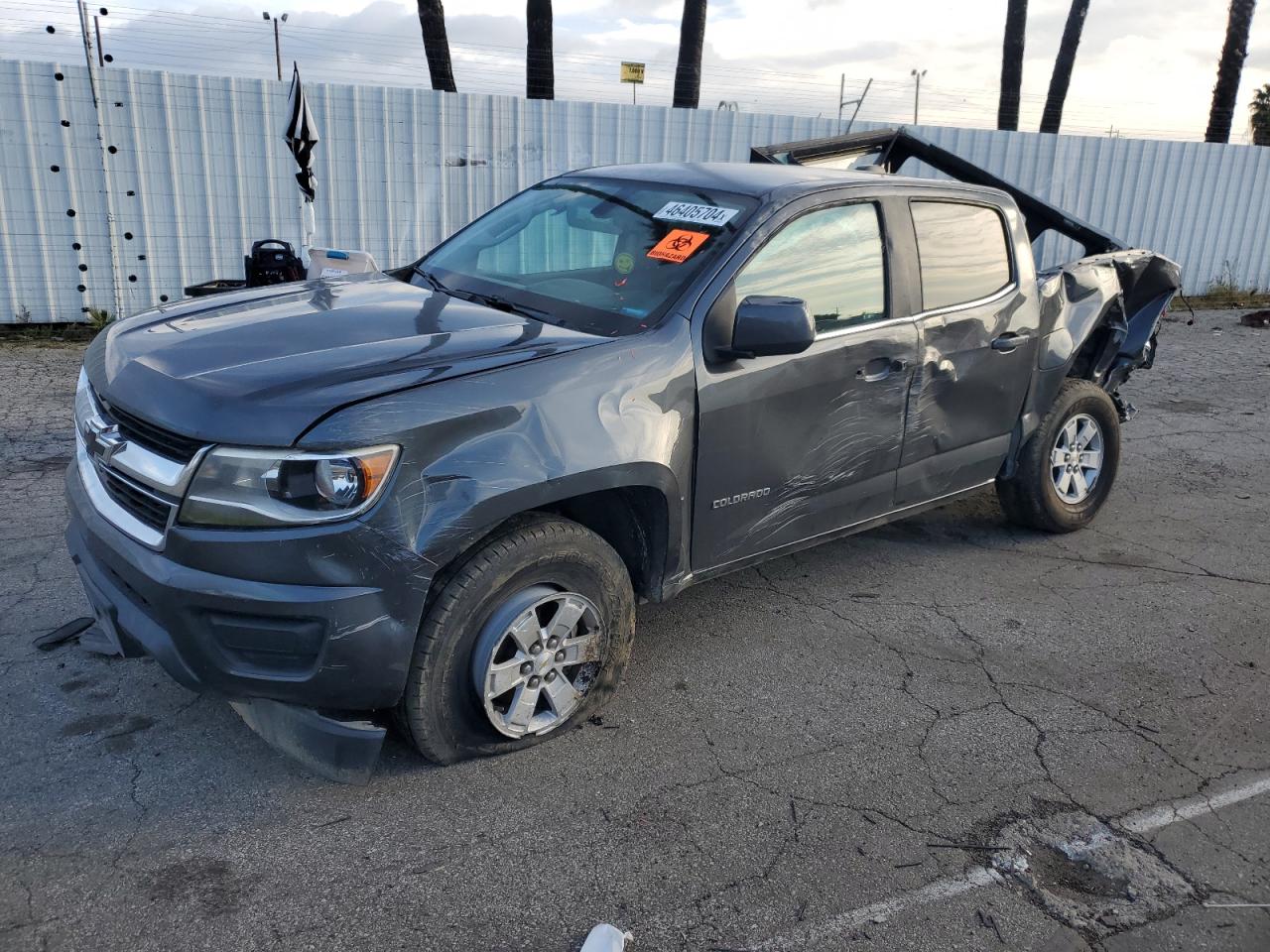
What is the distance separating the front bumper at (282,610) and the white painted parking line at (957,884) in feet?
4.16

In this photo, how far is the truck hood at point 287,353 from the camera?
9.00 feet

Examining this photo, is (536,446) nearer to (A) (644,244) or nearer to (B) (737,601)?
(A) (644,244)

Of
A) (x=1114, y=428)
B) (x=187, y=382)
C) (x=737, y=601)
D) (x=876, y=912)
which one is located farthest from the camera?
(x=1114, y=428)

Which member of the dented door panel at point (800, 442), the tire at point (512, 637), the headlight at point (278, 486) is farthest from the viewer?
the dented door panel at point (800, 442)

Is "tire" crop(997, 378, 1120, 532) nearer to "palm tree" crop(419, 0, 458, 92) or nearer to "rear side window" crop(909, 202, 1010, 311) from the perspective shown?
"rear side window" crop(909, 202, 1010, 311)

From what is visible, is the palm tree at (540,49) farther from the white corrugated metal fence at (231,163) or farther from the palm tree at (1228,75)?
the palm tree at (1228,75)

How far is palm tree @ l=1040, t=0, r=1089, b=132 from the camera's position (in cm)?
2036

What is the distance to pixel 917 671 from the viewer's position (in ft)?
13.0

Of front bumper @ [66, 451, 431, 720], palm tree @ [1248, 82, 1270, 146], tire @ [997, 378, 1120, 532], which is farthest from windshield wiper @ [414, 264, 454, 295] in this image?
palm tree @ [1248, 82, 1270, 146]

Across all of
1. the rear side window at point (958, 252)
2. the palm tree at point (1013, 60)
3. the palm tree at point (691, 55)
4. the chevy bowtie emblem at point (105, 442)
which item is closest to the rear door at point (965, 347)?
the rear side window at point (958, 252)

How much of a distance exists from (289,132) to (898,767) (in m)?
Answer: 7.89

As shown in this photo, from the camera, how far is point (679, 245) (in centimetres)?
377

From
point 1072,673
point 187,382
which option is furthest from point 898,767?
point 187,382

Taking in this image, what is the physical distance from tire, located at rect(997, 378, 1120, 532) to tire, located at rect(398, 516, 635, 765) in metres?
2.66
